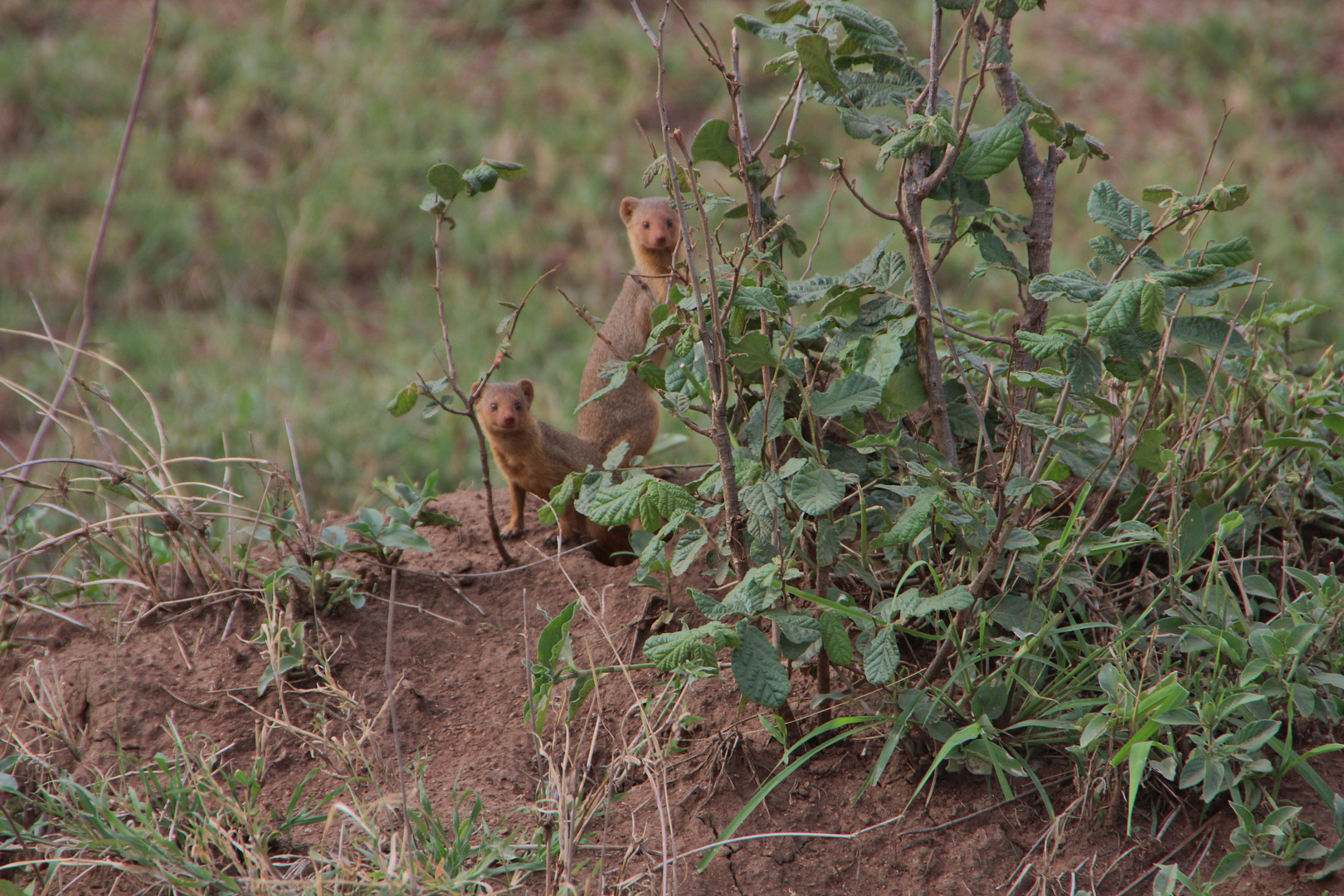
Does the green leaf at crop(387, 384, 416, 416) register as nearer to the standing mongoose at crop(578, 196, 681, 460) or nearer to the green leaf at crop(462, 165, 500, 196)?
the green leaf at crop(462, 165, 500, 196)

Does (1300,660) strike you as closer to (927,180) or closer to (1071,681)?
(1071,681)

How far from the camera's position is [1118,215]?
2217mm

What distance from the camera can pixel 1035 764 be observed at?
228 centimetres

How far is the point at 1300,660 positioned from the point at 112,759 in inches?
95.0

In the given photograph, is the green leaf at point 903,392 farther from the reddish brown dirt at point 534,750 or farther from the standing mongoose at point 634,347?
the standing mongoose at point 634,347

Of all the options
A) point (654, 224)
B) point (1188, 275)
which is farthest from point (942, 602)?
point (654, 224)

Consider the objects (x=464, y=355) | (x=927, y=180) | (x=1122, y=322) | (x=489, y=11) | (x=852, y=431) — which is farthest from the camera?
(x=489, y=11)

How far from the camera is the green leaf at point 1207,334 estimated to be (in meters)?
2.16

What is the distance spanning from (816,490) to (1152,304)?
0.65 meters

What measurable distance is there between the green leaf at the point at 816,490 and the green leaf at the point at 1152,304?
59 centimetres

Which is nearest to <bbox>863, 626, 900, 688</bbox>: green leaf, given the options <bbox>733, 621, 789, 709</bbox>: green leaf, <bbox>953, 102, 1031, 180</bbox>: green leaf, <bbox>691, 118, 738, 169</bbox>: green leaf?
<bbox>733, 621, 789, 709</bbox>: green leaf

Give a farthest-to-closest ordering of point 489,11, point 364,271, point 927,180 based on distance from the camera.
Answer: point 489,11, point 364,271, point 927,180

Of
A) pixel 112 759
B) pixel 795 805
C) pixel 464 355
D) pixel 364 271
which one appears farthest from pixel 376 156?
pixel 795 805

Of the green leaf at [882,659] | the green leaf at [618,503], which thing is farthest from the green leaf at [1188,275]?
the green leaf at [618,503]
